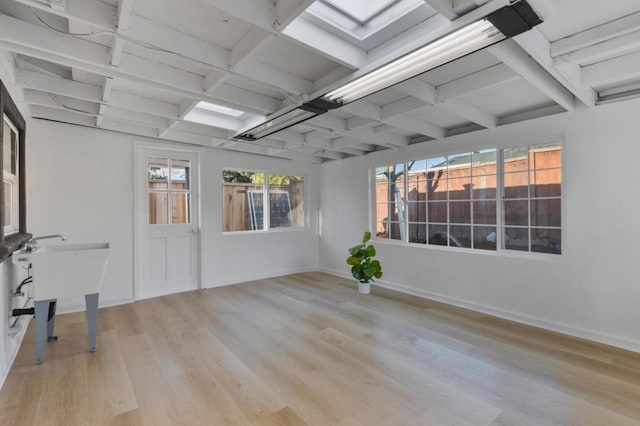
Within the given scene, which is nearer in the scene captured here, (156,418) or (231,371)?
(156,418)

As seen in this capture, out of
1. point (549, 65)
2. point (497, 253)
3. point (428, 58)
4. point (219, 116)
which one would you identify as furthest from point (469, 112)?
point (219, 116)

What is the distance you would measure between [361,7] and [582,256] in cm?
313

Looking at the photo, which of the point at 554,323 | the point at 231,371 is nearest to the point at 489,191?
the point at 554,323

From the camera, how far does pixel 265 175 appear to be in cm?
566

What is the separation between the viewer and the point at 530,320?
3.37 meters

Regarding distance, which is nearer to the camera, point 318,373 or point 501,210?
point 318,373

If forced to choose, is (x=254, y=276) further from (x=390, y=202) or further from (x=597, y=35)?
(x=597, y=35)

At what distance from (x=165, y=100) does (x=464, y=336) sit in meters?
3.89

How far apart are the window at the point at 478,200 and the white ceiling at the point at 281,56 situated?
23.1 inches

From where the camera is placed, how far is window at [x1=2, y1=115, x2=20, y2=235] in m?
2.75

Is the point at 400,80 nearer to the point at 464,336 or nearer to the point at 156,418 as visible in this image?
the point at 464,336

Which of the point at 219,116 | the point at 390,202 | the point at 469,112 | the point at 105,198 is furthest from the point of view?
the point at 390,202

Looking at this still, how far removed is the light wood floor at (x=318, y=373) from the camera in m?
1.92

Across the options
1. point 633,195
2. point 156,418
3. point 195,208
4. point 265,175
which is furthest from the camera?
point 265,175
